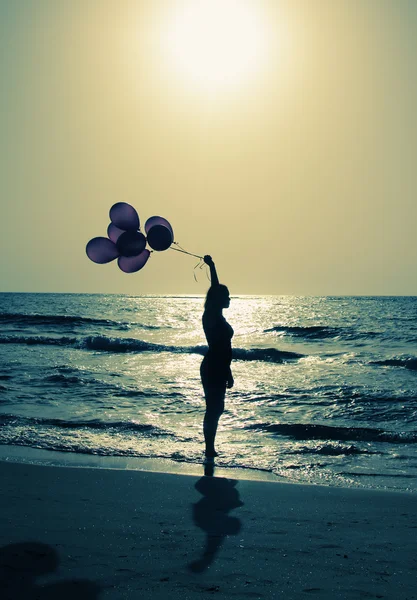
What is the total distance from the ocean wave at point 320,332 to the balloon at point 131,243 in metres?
22.3

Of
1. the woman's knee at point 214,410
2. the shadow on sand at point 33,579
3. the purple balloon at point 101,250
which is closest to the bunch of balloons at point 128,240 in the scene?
the purple balloon at point 101,250

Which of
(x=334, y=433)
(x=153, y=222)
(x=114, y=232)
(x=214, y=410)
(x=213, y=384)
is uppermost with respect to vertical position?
(x=153, y=222)

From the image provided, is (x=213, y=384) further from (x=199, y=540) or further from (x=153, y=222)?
(x=199, y=540)

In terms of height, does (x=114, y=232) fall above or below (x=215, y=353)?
above

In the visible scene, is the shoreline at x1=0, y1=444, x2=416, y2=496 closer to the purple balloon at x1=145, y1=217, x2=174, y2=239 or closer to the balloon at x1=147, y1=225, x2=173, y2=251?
the balloon at x1=147, y1=225, x2=173, y2=251

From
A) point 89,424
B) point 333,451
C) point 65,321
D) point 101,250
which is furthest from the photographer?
point 65,321

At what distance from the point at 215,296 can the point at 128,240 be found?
1360 millimetres

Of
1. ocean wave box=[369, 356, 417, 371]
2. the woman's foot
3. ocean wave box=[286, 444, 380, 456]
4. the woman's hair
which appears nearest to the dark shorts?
the woman's foot

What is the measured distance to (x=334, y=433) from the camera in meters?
7.89

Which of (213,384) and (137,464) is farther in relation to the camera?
(213,384)

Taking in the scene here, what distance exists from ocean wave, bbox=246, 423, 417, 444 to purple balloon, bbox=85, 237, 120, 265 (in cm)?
347

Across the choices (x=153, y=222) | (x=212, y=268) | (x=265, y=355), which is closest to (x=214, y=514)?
(x=212, y=268)

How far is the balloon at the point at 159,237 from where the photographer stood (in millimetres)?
6562

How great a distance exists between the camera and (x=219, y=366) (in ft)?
20.0
